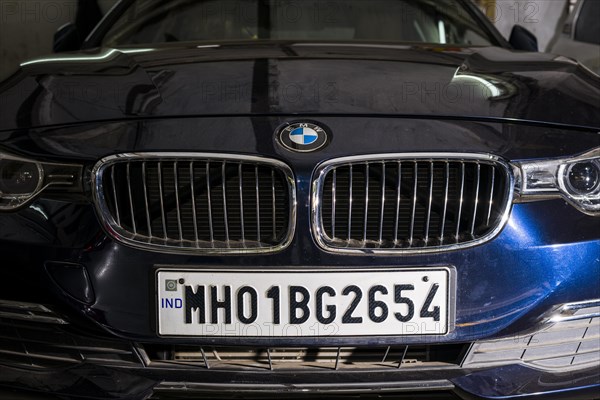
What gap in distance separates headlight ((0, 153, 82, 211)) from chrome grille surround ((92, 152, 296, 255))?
0.09 meters

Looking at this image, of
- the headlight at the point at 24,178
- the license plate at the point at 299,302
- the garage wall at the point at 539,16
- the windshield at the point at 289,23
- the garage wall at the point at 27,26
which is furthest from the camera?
the garage wall at the point at 539,16

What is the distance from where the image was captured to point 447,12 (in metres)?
3.55

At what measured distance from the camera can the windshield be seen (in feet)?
10.9

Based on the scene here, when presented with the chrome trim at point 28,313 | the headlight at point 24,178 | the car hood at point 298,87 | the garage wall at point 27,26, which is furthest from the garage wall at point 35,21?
the chrome trim at point 28,313

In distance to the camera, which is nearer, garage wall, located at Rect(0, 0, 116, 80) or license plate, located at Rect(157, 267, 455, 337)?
license plate, located at Rect(157, 267, 455, 337)

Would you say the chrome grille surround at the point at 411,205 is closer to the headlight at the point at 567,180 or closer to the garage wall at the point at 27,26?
the headlight at the point at 567,180

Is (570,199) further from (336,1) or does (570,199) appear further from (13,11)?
(13,11)

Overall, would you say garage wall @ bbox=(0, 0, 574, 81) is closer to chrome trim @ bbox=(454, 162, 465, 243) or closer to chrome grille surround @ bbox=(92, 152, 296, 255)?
chrome grille surround @ bbox=(92, 152, 296, 255)

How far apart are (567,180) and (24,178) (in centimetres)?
116

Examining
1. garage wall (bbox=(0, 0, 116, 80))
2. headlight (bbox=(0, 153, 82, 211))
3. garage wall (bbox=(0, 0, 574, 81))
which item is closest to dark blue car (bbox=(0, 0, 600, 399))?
headlight (bbox=(0, 153, 82, 211))

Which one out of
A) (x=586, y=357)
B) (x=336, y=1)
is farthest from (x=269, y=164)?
(x=336, y=1)

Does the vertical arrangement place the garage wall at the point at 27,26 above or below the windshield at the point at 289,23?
above

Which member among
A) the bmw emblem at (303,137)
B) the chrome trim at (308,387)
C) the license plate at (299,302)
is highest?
the bmw emblem at (303,137)

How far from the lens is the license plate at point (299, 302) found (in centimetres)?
181
